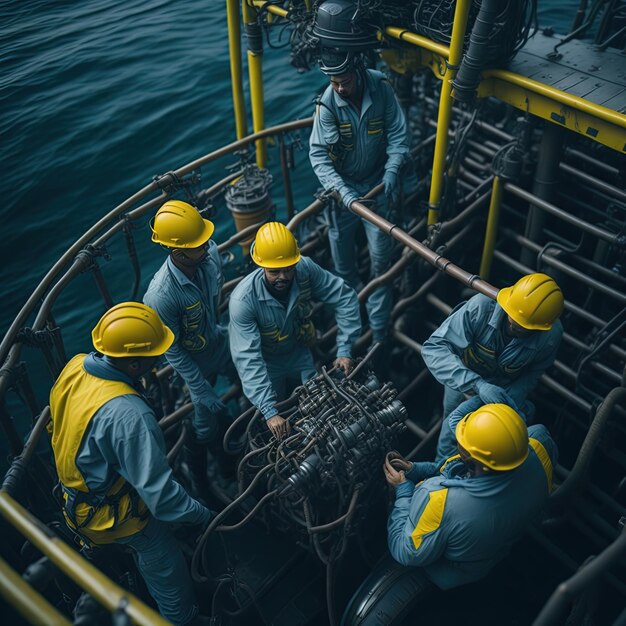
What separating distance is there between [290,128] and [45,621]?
545cm

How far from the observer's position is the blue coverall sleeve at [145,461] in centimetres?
331

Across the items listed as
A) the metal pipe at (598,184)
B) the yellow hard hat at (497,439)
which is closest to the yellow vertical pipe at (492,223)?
the metal pipe at (598,184)

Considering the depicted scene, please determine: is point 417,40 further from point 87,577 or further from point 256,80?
point 87,577

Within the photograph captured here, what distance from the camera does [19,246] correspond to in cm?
876

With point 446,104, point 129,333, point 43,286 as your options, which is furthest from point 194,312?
point 446,104

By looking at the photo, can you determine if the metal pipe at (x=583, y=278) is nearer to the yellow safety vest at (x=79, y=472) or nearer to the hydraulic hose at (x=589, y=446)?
the hydraulic hose at (x=589, y=446)

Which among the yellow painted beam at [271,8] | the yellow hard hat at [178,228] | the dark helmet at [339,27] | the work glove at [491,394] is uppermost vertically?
the dark helmet at [339,27]

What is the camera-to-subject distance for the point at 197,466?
16.1ft

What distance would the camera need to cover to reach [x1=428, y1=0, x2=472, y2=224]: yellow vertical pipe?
14.5ft

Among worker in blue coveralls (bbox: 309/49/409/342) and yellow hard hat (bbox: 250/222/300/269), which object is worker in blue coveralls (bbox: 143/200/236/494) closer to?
yellow hard hat (bbox: 250/222/300/269)

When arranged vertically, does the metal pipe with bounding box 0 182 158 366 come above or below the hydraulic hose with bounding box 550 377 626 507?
above

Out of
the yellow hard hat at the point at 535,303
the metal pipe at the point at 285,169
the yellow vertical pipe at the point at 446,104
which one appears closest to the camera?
the yellow hard hat at the point at 535,303

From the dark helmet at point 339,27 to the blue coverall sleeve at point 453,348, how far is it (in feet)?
8.83

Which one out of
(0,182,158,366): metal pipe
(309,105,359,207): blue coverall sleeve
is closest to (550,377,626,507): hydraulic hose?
(309,105,359,207): blue coverall sleeve
